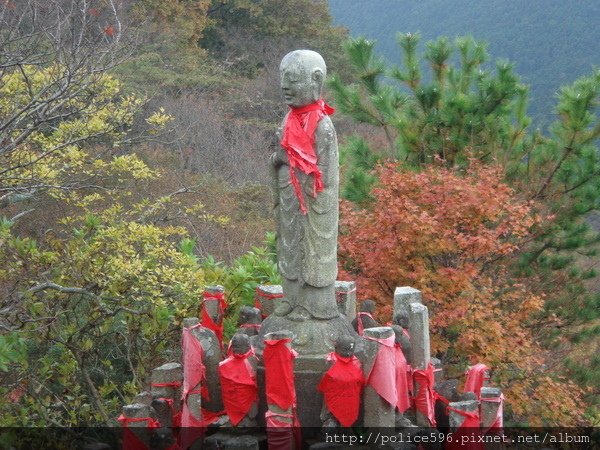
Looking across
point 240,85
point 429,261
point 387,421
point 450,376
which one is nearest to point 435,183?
Answer: point 429,261

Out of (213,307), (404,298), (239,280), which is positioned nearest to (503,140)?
(239,280)

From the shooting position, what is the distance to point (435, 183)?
10.1 m

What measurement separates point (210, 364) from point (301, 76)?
2154mm

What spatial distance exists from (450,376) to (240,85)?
50.1 ft

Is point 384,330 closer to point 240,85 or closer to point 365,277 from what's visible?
point 365,277

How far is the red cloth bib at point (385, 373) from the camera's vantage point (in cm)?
554

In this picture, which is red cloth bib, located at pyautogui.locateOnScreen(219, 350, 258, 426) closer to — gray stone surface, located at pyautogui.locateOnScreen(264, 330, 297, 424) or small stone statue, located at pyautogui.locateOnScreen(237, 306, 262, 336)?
gray stone surface, located at pyautogui.locateOnScreen(264, 330, 297, 424)

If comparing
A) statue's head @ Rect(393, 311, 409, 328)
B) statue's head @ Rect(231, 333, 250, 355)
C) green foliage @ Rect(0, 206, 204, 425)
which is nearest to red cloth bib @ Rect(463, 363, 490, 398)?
statue's head @ Rect(393, 311, 409, 328)

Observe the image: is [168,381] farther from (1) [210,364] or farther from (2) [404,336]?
(2) [404,336]

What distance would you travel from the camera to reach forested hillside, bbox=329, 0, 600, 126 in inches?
819

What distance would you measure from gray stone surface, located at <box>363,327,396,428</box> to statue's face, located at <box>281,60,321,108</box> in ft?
5.40

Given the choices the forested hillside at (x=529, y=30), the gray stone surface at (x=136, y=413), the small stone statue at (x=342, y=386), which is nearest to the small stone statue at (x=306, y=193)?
the small stone statue at (x=342, y=386)

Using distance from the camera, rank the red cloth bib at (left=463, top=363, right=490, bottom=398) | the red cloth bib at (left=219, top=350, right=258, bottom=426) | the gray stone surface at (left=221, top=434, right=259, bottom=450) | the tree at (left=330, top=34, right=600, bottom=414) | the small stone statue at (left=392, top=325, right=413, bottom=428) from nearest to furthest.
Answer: the gray stone surface at (left=221, top=434, right=259, bottom=450)
the red cloth bib at (left=219, top=350, right=258, bottom=426)
the small stone statue at (left=392, top=325, right=413, bottom=428)
the red cloth bib at (left=463, top=363, right=490, bottom=398)
the tree at (left=330, top=34, right=600, bottom=414)

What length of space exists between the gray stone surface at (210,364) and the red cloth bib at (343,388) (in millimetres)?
865
